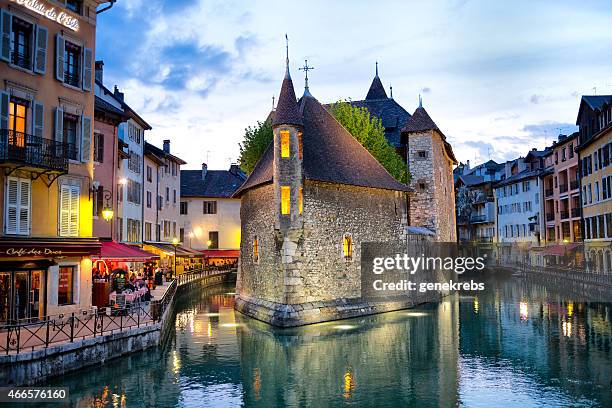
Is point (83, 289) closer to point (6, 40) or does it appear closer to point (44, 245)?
point (44, 245)

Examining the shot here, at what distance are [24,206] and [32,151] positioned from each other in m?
1.82

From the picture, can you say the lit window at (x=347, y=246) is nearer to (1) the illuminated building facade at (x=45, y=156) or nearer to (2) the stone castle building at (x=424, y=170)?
(2) the stone castle building at (x=424, y=170)

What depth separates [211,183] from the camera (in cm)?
6116

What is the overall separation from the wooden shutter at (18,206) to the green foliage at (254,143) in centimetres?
2162

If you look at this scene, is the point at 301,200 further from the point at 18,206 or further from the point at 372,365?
the point at 18,206

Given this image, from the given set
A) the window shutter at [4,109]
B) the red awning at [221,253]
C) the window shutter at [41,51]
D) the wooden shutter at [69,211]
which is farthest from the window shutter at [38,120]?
the red awning at [221,253]

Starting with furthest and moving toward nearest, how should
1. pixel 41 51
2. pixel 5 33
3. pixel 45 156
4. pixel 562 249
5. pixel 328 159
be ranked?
pixel 562 249 < pixel 328 159 < pixel 41 51 < pixel 45 156 < pixel 5 33

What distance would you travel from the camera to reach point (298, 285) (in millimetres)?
26641

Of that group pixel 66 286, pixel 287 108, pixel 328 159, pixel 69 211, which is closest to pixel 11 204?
pixel 69 211

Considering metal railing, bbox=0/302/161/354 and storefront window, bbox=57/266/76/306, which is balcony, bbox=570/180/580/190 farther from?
storefront window, bbox=57/266/76/306

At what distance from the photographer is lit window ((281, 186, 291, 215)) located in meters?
26.9

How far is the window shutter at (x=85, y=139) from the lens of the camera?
2088 centimetres

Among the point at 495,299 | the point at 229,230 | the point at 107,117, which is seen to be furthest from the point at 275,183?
the point at 229,230

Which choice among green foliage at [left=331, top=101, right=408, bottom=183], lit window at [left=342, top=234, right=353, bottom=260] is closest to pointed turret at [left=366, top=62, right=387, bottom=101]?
green foliage at [left=331, top=101, right=408, bottom=183]
